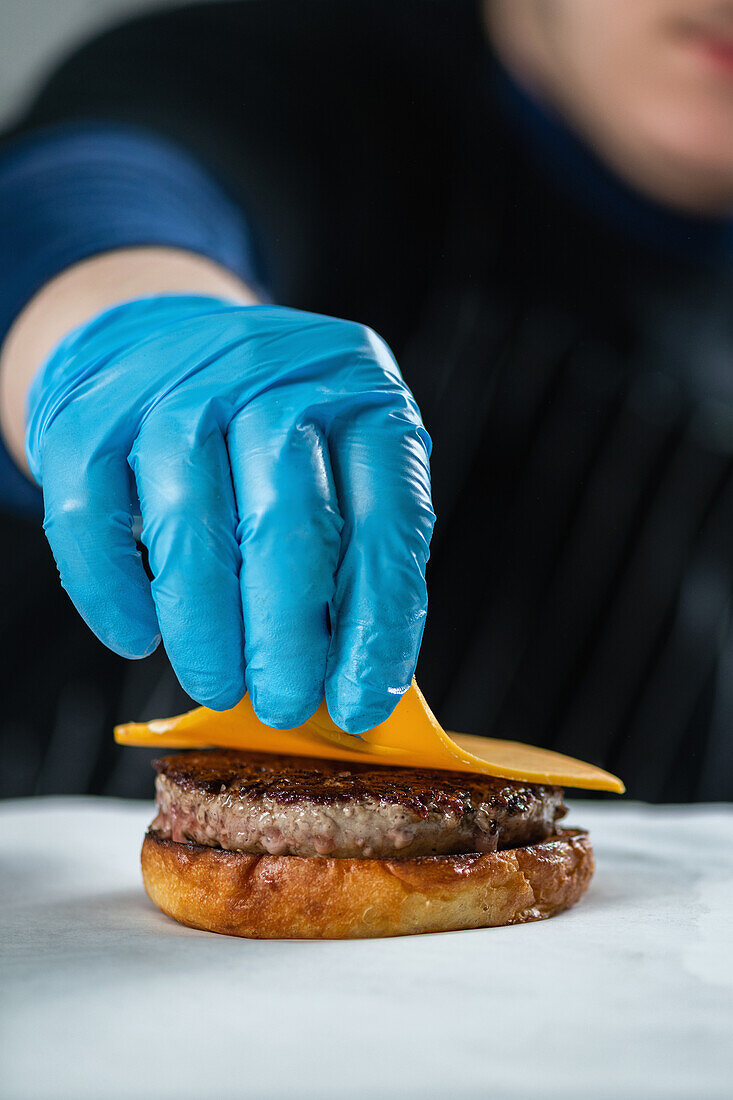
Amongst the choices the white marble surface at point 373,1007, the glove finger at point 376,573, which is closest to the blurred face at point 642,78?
the glove finger at point 376,573

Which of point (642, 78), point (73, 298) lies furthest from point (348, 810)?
point (642, 78)

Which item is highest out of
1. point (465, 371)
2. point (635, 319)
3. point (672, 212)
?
point (672, 212)

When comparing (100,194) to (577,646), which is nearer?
(100,194)

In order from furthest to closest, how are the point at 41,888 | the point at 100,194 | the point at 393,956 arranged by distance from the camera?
the point at 100,194 < the point at 41,888 < the point at 393,956

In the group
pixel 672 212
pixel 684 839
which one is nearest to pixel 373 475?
pixel 684 839

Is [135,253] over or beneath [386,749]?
over

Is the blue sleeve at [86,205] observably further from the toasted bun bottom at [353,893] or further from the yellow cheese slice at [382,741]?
the toasted bun bottom at [353,893]

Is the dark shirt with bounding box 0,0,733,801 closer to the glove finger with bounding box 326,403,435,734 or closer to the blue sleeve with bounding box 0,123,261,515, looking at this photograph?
the blue sleeve with bounding box 0,123,261,515

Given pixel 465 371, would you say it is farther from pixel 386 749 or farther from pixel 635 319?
pixel 386 749
